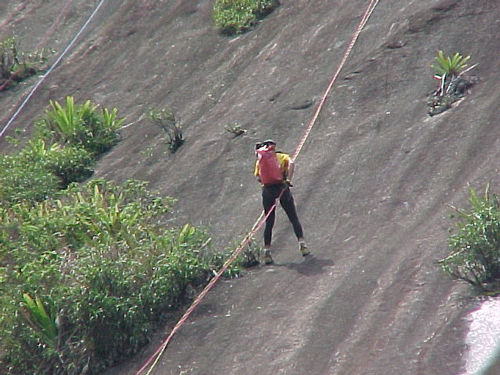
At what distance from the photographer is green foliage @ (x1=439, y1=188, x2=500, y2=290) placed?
832 centimetres

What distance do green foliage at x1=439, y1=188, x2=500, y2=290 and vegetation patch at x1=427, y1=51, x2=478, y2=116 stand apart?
4507 millimetres

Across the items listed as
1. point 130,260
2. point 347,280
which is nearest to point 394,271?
point 347,280

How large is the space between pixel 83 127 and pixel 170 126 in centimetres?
211

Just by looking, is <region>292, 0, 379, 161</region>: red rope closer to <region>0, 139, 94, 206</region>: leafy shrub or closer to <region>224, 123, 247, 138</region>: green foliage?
<region>224, 123, 247, 138</region>: green foliage

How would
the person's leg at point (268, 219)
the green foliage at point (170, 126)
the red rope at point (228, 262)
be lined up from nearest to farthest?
the red rope at point (228, 262)
the person's leg at point (268, 219)
the green foliage at point (170, 126)

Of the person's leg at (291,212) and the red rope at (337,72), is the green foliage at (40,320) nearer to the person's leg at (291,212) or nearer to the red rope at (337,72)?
the person's leg at (291,212)

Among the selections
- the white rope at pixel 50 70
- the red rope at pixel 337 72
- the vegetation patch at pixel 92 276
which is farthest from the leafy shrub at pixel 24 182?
the red rope at pixel 337 72

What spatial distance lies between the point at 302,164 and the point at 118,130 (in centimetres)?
560

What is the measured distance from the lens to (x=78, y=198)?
13.1 meters

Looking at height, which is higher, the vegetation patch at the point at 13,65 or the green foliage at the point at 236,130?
the vegetation patch at the point at 13,65

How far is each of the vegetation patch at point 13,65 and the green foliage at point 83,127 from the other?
396cm

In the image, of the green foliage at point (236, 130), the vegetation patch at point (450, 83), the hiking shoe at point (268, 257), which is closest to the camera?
the hiking shoe at point (268, 257)

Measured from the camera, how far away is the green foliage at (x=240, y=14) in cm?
1848

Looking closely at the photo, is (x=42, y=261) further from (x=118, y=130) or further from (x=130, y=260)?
(x=118, y=130)
